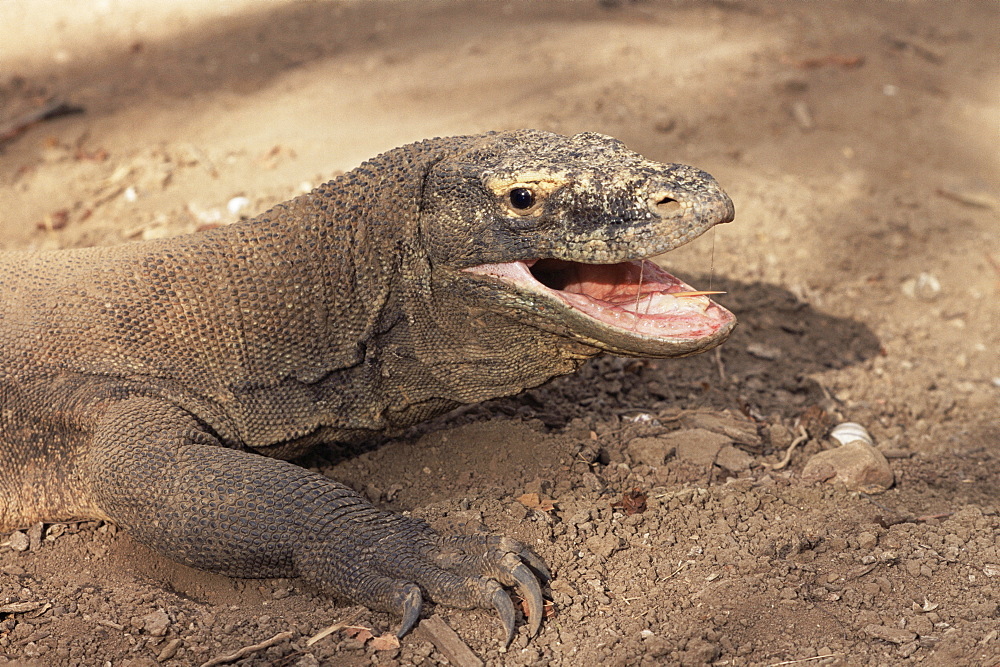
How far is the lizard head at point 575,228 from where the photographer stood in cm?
354

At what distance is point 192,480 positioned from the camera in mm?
3586

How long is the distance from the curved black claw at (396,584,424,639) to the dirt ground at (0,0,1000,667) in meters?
0.06

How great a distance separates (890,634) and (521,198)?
2.04m

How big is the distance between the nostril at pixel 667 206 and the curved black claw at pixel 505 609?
4.96 feet

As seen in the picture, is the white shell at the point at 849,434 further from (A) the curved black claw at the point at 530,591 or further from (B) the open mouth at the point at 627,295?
(A) the curved black claw at the point at 530,591

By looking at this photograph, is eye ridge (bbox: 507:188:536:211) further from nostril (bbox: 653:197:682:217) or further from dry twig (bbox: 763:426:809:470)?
dry twig (bbox: 763:426:809:470)

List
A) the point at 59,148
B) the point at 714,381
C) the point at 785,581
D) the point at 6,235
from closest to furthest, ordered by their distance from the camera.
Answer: the point at 785,581, the point at 714,381, the point at 6,235, the point at 59,148

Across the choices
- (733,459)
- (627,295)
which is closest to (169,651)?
(627,295)

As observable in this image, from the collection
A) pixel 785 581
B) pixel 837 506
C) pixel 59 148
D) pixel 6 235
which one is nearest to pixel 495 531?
pixel 785 581

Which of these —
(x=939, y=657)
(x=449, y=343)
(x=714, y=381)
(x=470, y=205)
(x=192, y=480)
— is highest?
(x=470, y=205)

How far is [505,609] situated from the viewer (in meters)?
3.32

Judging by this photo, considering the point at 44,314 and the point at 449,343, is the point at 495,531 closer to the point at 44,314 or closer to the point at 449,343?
the point at 449,343

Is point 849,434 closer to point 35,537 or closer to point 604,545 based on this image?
point 604,545

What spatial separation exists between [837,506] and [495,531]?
4.82ft
